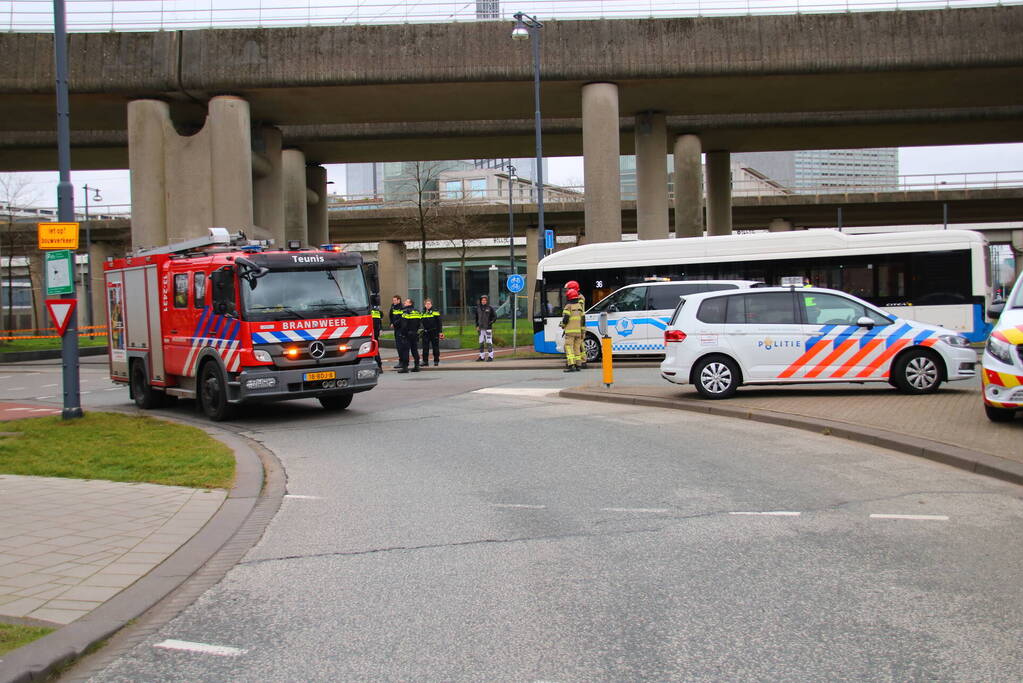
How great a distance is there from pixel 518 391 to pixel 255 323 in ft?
18.8

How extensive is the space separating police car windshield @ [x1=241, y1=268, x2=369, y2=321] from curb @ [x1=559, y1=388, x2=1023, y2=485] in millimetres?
4180

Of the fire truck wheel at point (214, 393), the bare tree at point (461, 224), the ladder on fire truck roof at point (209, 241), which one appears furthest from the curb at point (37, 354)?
the fire truck wheel at point (214, 393)

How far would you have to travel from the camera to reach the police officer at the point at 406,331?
24.2 meters

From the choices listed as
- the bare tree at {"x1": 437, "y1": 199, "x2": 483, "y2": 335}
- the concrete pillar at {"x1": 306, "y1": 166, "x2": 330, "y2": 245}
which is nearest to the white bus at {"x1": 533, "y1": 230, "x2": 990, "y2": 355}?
the concrete pillar at {"x1": 306, "y1": 166, "x2": 330, "y2": 245}

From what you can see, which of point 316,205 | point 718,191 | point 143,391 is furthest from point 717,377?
point 316,205

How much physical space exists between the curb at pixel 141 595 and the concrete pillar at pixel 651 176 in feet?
91.3

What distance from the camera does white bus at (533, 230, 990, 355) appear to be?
2347 cm

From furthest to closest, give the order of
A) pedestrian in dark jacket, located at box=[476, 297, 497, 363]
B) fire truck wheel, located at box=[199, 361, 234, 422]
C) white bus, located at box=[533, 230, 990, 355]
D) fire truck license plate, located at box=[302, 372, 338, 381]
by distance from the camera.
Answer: pedestrian in dark jacket, located at box=[476, 297, 497, 363]
white bus, located at box=[533, 230, 990, 355]
fire truck wheel, located at box=[199, 361, 234, 422]
fire truck license plate, located at box=[302, 372, 338, 381]

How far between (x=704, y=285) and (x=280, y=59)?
16.0 m

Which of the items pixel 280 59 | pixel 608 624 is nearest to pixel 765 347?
pixel 608 624

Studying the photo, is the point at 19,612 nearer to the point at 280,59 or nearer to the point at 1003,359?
the point at 1003,359

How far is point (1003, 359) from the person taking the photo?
10312 mm

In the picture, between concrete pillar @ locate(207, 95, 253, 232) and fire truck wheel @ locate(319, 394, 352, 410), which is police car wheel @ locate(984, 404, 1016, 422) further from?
concrete pillar @ locate(207, 95, 253, 232)

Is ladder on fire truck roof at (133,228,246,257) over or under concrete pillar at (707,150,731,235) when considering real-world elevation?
under
